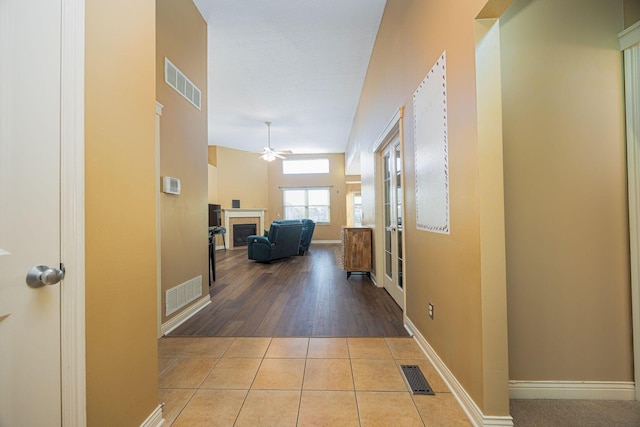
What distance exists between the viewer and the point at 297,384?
1.66 m

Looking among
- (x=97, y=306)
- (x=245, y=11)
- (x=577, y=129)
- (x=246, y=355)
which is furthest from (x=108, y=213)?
(x=245, y=11)

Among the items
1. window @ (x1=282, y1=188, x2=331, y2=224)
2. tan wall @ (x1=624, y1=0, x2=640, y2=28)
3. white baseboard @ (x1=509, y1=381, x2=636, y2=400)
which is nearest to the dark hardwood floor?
white baseboard @ (x1=509, y1=381, x2=636, y2=400)

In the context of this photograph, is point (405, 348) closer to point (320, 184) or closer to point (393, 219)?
point (393, 219)

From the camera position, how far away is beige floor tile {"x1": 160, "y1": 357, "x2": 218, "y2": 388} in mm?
1680

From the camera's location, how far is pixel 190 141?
285 cm

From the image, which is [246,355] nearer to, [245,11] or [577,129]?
[577,129]

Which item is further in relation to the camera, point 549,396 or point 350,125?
point 350,125

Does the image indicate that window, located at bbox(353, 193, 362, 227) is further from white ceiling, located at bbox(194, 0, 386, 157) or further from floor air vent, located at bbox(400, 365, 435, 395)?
floor air vent, located at bbox(400, 365, 435, 395)

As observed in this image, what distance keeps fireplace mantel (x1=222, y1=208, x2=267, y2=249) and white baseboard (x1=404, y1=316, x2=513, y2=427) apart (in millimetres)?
7612

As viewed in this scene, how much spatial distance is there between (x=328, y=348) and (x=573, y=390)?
60.1 inches

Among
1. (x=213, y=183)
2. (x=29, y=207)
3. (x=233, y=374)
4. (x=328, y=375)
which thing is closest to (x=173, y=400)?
(x=233, y=374)

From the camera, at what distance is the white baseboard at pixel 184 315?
93.8 inches

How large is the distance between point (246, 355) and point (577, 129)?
2.66 metres

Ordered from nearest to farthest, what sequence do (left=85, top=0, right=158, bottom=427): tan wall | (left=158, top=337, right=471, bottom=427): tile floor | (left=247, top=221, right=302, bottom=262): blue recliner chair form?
(left=85, top=0, right=158, bottom=427): tan wall < (left=158, top=337, right=471, bottom=427): tile floor < (left=247, top=221, right=302, bottom=262): blue recliner chair
